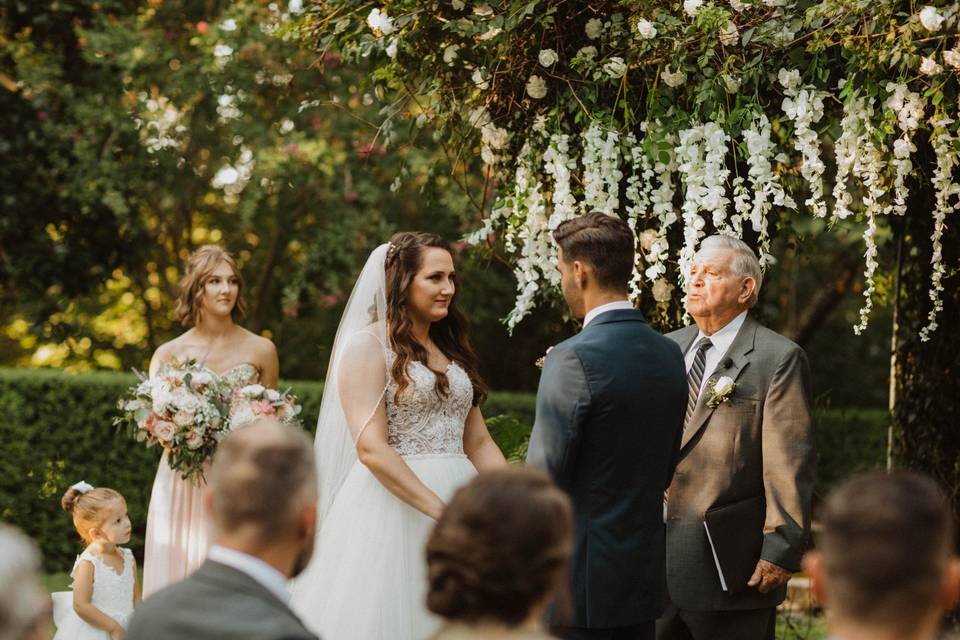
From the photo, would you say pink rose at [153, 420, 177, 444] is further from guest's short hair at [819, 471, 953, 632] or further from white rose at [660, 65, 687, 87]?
guest's short hair at [819, 471, 953, 632]

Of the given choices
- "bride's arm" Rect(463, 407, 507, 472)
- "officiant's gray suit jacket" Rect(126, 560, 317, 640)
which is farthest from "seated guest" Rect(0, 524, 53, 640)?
"bride's arm" Rect(463, 407, 507, 472)

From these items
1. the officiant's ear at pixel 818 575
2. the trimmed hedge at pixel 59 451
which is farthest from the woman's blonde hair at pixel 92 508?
the trimmed hedge at pixel 59 451

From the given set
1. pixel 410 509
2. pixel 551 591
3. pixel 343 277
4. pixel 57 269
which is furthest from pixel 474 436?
pixel 57 269

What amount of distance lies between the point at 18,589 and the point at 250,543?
1.43ft

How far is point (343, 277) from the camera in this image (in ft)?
34.9

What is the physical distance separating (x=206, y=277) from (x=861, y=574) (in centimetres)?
435

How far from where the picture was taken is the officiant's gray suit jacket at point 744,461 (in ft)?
13.5

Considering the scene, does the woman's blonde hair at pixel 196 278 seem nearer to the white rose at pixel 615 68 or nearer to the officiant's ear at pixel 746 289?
the white rose at pixel 615 68

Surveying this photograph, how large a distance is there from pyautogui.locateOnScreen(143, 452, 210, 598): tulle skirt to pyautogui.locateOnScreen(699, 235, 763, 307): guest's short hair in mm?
2749

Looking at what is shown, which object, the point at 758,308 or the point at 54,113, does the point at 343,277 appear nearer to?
the point at 54,113

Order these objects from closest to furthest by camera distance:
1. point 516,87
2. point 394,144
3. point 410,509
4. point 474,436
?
point 410,509
point 474,436
point 516,87
point 394,144

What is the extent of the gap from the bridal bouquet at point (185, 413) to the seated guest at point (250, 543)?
9.84ft

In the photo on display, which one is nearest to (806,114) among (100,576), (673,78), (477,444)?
(673,78)

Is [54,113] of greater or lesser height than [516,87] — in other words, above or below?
above
